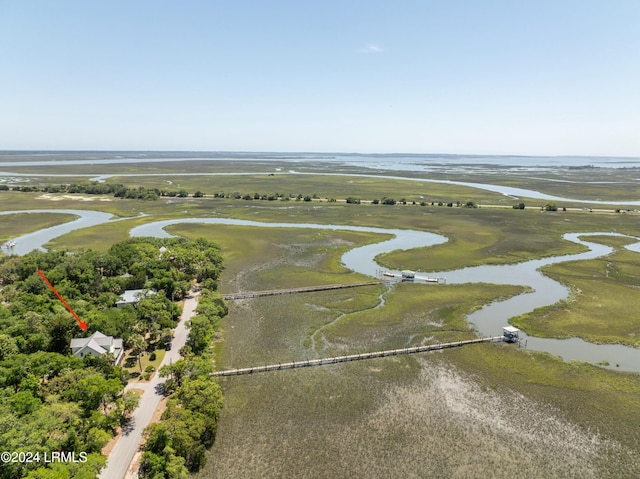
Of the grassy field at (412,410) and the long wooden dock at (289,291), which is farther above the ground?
the long wooden dock at (289,291)

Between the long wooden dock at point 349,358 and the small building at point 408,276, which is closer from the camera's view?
the long wooden dock at point 349,358

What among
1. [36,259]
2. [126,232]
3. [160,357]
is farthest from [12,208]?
[160,357]

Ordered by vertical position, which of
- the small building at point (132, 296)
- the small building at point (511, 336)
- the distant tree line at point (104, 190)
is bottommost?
the small building at point (511, 336)

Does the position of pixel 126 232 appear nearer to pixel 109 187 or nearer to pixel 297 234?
pixel 297 234

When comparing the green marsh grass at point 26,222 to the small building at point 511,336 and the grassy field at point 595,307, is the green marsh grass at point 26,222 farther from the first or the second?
the grassy field at point 595,307

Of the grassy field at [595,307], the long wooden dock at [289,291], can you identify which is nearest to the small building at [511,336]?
the grassy field at [595,307]
